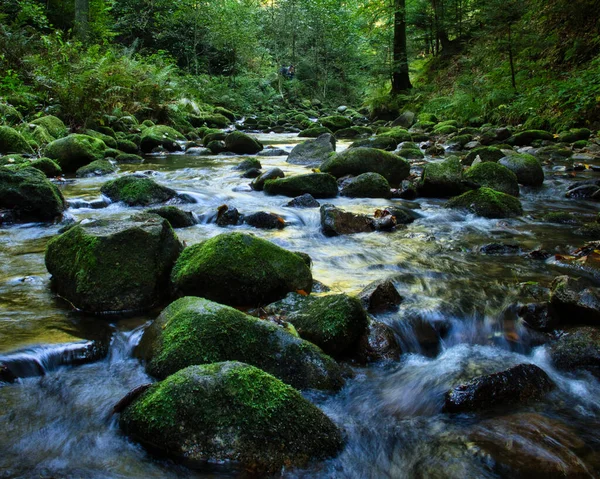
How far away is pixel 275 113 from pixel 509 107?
50.4 ft

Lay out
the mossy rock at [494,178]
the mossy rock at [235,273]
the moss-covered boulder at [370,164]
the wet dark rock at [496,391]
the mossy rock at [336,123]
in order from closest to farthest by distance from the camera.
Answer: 1. the wet dark rock at [496,391]
2. the mossy rock at [235,273]
3. the mossy rock at [494,178]
4. the moss-covered boulder at [370,164]
5. the mossy rock at [336,123]

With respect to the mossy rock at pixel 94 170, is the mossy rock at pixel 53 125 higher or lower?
higher

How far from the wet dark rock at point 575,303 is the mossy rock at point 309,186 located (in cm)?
489

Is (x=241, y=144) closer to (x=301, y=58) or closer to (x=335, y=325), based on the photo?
(x=335, y=325)

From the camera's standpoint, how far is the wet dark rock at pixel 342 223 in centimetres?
630

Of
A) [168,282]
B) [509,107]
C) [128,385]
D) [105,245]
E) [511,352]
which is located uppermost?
[509,107]

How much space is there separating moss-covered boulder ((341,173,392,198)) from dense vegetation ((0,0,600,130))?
7.85 metres

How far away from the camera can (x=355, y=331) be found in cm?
339

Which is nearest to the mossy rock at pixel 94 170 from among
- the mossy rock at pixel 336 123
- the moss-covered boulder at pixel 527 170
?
the moss-covered boulder at pixel 527 170

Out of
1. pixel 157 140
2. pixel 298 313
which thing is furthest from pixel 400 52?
pixel 298 313

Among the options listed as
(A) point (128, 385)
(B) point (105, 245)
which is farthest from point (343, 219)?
(A) point (128, 385)

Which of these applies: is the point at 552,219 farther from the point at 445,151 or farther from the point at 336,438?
the point at 445,151

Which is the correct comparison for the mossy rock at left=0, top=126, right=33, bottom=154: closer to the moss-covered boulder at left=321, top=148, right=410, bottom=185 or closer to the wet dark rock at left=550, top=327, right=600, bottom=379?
the moss-covered boulder at left=321, top=148, right=410, bottom=185

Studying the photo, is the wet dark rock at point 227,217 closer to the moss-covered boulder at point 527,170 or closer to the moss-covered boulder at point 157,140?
the moss-covered boulder at point 527,170
